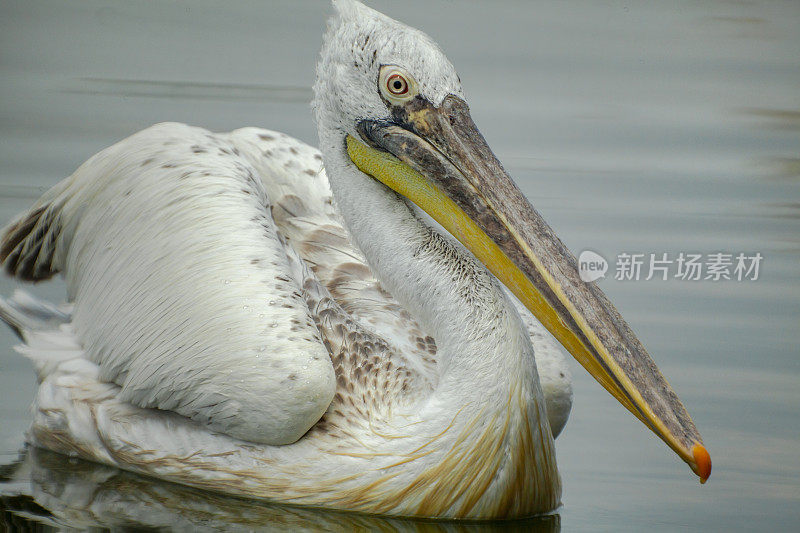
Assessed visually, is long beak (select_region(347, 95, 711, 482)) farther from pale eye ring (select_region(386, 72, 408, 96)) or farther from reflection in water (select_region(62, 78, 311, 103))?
reflection in water (select_region(62, 78, 311, 103))

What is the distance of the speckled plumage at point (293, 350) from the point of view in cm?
369

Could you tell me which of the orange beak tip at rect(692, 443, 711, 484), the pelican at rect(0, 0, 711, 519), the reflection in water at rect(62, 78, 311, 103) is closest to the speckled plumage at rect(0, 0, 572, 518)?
the pelican at rect(0, 0, 711, 519)

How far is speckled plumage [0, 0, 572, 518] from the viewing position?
3688 millimetres

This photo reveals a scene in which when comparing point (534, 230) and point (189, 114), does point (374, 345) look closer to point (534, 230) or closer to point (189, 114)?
point (534, 230)

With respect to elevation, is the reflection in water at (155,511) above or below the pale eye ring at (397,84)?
below

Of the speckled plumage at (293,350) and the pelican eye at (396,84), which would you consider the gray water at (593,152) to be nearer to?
the speckled plumage at (293,350)

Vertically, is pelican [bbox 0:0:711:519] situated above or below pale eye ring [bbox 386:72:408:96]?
below

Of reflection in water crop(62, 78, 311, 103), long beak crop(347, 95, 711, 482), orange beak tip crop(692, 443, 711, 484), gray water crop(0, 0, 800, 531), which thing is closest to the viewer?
orange beak tip crop(692, 443, 711, 484)

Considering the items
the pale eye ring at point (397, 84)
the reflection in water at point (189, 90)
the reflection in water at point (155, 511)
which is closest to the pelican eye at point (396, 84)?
the pale eye ring at point (397, 84)

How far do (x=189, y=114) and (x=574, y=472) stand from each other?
4.18m

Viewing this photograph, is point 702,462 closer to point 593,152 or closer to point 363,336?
point 363,336

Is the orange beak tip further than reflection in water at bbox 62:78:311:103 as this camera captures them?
No

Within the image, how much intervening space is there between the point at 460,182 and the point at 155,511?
137 centimetres

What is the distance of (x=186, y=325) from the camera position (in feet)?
12.7
